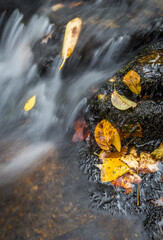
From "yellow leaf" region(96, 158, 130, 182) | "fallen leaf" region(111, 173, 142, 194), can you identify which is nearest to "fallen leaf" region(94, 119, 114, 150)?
"yellow leaf" region(96, 158, 130, 182)

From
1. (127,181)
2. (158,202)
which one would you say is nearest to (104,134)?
(127,181)

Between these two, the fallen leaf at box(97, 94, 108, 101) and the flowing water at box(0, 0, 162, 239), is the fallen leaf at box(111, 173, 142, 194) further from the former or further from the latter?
the fallen leaf at box(97, 94, 108, 101)

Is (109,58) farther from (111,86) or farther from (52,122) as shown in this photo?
(52,122)

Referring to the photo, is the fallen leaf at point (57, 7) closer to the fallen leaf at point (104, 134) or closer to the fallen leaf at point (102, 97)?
the fallen leaf at point (102, 97)

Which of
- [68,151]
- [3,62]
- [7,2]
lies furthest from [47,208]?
[7,2]

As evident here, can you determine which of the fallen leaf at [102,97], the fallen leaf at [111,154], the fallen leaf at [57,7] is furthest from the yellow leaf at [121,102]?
the fallen leaf at [57,7]

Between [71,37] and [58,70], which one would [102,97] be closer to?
[58,70]
